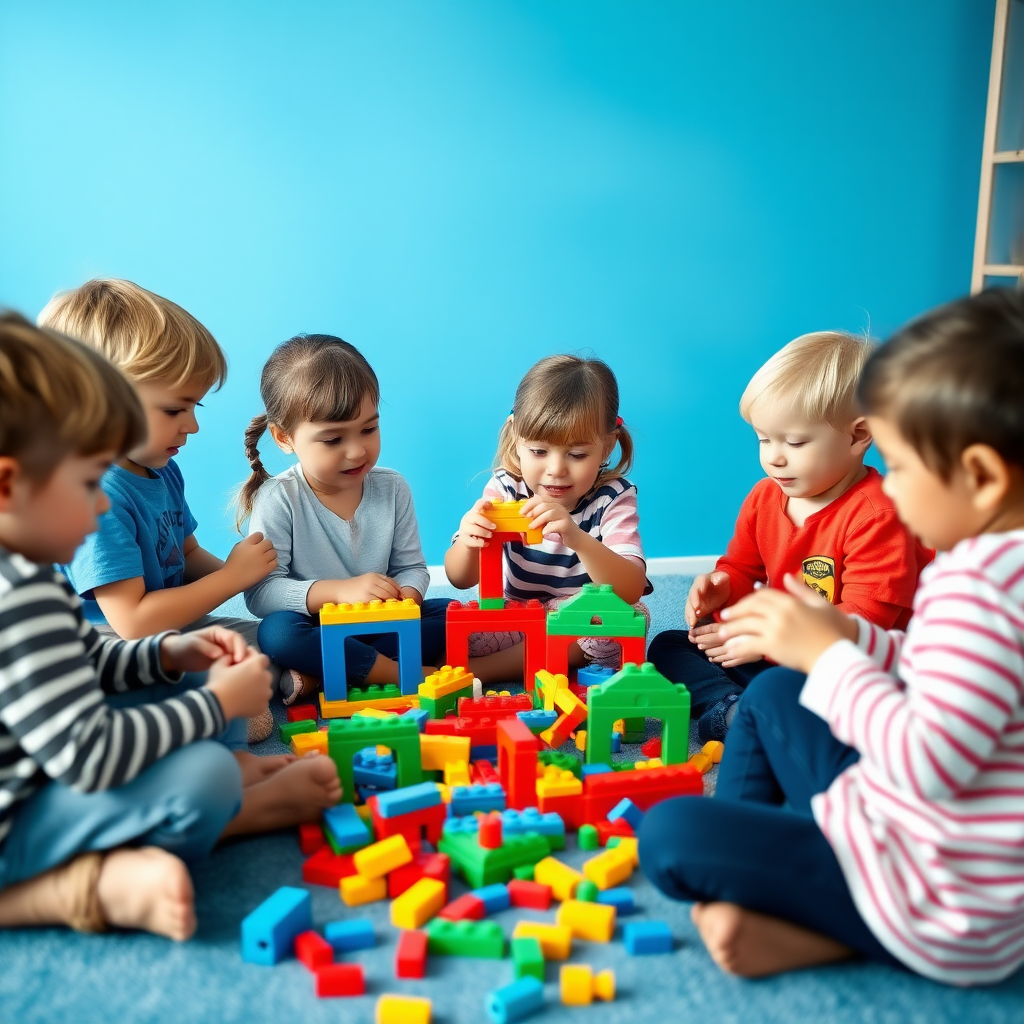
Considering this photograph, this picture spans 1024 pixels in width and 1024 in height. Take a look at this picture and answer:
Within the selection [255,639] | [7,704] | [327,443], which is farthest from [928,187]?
[7,704]

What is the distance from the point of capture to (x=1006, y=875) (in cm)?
72

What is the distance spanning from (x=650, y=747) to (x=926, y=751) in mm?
576

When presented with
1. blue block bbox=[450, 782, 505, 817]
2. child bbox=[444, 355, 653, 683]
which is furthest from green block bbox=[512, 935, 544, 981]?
child bbox=[444, 355, 653, 683]

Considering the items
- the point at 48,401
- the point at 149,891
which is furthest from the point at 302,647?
the point at 48,401

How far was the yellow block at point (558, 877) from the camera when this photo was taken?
3.00 feet

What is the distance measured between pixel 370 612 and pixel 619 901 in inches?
21.9

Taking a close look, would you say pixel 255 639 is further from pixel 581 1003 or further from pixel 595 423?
pixel 581 1003

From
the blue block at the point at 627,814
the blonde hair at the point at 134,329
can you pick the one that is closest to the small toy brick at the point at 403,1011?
the blue block at the point at 627,814

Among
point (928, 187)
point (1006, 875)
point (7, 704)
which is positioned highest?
point (928, 187)

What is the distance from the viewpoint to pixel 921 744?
69 centimetres

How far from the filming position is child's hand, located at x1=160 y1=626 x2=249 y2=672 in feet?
3.24

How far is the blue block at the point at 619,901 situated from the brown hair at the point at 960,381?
0.48m

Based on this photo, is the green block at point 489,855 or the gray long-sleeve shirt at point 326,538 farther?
the gray long-sleeve shirt at point 326,538

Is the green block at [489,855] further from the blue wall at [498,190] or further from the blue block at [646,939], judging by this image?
the blue wall at [498,190]
